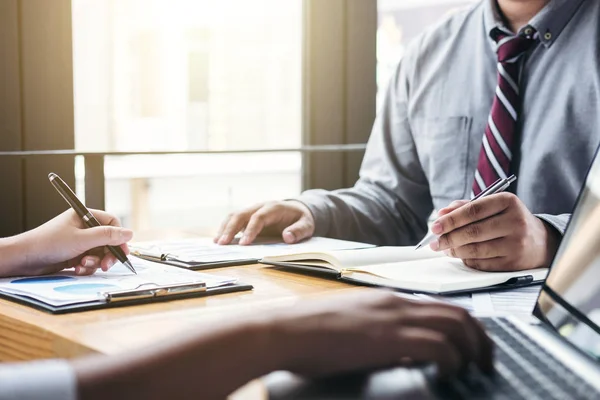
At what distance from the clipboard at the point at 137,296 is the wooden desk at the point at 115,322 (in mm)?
12

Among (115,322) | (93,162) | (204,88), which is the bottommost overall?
(115,322)

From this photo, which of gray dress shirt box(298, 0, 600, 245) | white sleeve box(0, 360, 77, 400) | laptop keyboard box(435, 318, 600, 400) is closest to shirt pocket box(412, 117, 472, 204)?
gray dress shirt box(298, 0, 600, 245)

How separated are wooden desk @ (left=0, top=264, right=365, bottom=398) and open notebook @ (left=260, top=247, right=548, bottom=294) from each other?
2.1 inches

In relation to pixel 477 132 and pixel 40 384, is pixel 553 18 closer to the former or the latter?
pixel 477 132

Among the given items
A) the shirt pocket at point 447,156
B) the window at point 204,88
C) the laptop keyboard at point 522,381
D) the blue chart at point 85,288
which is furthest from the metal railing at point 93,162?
the laptop keyboard at point 522,381

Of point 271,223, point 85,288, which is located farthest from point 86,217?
point 271,223

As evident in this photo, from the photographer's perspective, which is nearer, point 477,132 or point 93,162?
point 477,132

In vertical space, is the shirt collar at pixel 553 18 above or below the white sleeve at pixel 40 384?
above

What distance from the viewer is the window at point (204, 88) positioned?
90.9 inches

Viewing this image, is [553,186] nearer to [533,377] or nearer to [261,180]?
[533,377]

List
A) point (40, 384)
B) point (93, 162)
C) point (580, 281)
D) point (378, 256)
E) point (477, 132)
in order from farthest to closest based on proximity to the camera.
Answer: point (93, 162)
point (477, 132)
point (378, 256)
point (580, 281)
point (40, 384)

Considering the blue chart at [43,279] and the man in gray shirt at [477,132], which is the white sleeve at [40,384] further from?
the man in gray shirt at [477,132]

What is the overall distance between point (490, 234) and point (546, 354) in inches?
17.4

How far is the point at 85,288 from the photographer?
0.99 meters
